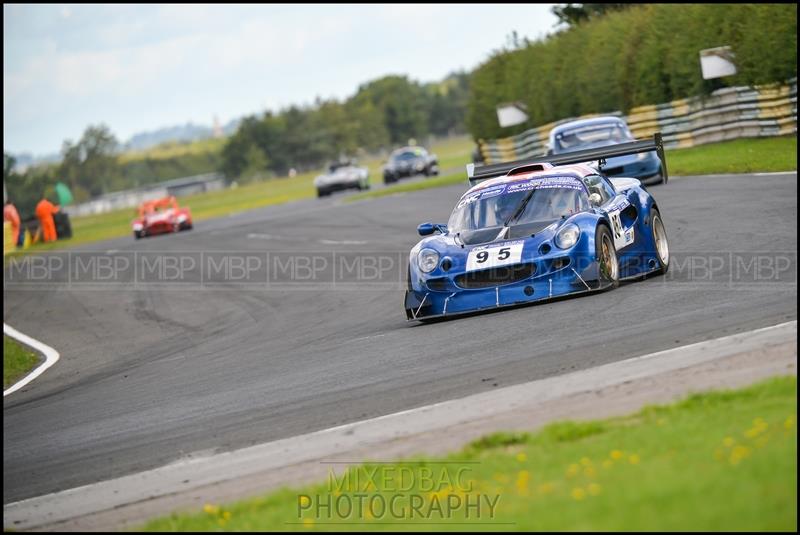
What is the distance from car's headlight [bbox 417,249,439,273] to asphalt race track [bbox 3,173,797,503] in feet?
1.78

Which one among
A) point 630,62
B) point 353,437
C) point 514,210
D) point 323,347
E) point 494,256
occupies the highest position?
point 630,62

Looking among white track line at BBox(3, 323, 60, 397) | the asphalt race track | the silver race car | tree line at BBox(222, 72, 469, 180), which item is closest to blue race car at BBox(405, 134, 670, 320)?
the asphalt race track

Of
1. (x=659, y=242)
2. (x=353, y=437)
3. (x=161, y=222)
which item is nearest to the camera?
(x=353, y=437)

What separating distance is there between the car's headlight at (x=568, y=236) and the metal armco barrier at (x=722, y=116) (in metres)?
14.3

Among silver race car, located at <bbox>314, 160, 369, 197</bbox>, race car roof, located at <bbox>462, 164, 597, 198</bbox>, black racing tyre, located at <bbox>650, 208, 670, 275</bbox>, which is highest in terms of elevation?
race car roof, located at <bbox>462, 164, 597, 198</bbox>

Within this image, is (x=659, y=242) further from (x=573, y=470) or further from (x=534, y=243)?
(x=573, y=470)

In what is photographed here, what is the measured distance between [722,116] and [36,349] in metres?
19.7

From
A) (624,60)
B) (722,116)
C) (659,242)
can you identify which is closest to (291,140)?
(624,60)

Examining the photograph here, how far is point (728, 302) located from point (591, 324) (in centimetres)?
112

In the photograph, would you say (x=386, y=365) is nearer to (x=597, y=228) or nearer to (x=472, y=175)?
(x=597, y=228)

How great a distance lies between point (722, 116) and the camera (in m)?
31.2

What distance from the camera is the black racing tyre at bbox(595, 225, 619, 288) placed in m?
11.4

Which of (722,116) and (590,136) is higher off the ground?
(590,136)

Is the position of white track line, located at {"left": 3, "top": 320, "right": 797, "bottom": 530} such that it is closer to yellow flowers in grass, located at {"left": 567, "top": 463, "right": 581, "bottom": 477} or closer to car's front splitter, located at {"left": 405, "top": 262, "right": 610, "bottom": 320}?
yellow flowers in grass, located at {"left": 567, "top": 463, "right": 581, "bottom": 477}
